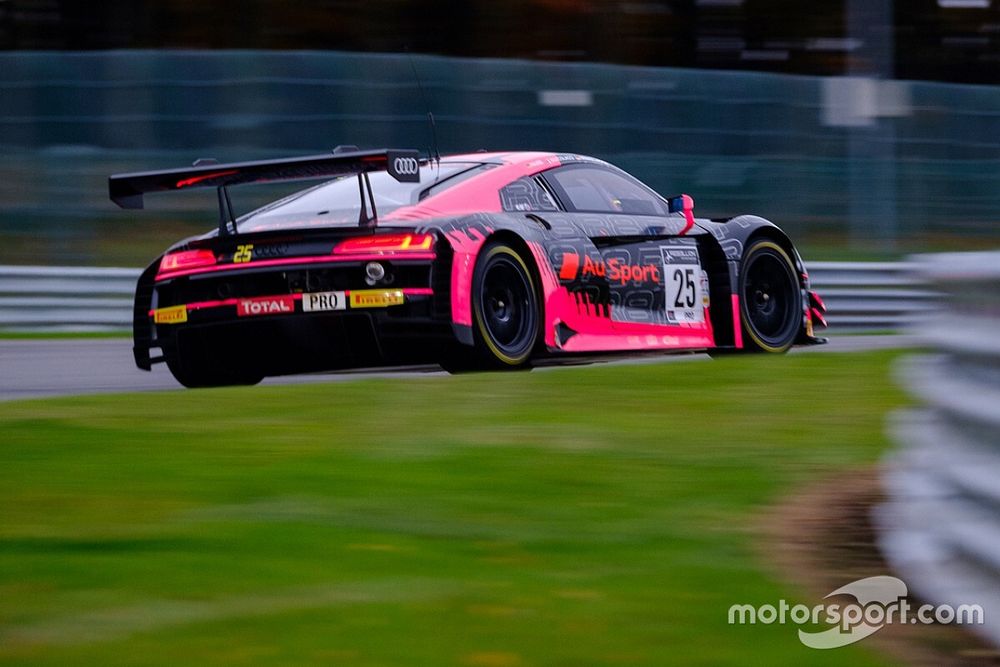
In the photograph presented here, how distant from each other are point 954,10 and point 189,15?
631 inches

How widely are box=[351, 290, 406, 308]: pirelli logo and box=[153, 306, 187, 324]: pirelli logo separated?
37.1 inches

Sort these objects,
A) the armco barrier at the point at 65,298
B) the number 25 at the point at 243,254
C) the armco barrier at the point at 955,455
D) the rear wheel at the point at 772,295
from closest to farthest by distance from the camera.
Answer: the armco barrier at the point at 955,455 < the number 25 at the point at 243,254 < the rear wheel at the point at 772,295 < the armco barrier at the point at 65,298

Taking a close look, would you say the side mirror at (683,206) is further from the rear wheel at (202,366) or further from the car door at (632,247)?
the rear wheel at (202,366)

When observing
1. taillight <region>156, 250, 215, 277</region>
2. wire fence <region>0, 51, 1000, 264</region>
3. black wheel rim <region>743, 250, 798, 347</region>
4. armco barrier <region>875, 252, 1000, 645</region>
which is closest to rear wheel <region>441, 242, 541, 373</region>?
A: taillight <region>156, 250, 215, 277</region>

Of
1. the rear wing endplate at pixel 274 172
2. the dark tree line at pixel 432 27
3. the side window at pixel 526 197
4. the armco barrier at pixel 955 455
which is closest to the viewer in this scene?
the armco barrier at pixel 955 455

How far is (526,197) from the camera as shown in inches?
346

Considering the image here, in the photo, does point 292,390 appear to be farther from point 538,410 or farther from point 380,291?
point 538,410

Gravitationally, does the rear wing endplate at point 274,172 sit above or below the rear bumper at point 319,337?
above

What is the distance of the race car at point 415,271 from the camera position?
25.6 ft

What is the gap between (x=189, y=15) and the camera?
2605 centimetres

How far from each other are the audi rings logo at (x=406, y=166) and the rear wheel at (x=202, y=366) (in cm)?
131

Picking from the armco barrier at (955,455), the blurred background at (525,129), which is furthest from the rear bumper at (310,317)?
the blurred background at (525,129)

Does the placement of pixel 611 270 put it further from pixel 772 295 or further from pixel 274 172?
pixel 274 172

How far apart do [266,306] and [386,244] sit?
0.62m
